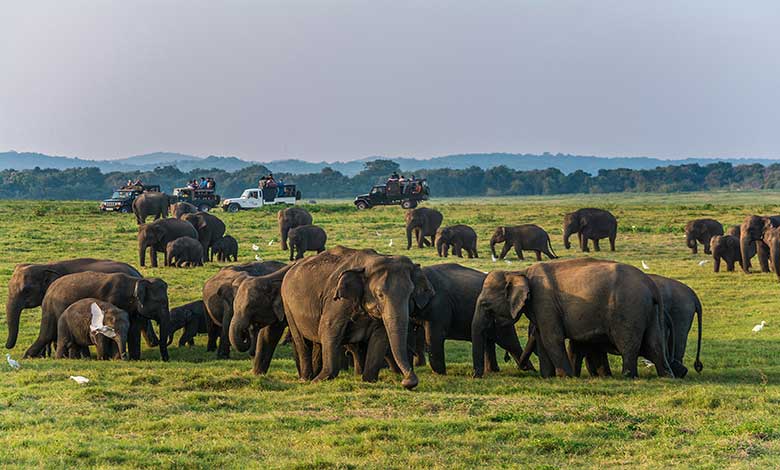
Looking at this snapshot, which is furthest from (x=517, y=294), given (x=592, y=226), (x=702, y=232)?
(x=592, y=226)

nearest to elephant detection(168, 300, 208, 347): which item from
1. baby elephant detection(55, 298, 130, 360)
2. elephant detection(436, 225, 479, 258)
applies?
baby elephant detection(55, 298, 130, 360)

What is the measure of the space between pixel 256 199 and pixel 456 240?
32084 mm

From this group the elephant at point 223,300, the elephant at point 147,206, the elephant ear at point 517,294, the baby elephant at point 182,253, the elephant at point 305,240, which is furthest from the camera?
the elephant at point 147,206

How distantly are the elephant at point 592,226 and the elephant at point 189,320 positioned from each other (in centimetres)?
2178

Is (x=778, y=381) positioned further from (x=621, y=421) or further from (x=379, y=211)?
(x=379, y=211)

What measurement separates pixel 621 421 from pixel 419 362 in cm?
588

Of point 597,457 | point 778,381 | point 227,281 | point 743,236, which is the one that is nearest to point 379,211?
point 743,236

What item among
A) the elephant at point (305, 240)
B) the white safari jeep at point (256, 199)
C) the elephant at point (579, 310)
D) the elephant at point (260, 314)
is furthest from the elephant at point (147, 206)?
the elephant at point (579, 310)

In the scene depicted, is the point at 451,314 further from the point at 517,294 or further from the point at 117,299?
the point at 117,299

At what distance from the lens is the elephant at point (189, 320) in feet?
66.2

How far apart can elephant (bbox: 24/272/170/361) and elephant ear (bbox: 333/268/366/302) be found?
4.66 meters

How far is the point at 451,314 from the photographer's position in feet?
55.7

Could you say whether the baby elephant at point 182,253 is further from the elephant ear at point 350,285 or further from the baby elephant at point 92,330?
the elephant ear at point 350,285

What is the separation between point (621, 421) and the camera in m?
11.8
